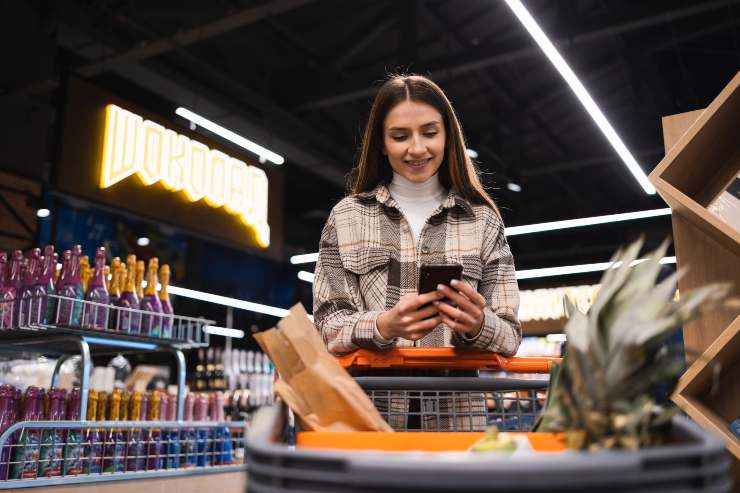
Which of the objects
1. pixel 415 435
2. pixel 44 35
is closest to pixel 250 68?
pixel 44 35

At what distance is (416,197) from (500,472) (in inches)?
51.1

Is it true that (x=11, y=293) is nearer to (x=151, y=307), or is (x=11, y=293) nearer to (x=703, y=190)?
(x=151, y=307)

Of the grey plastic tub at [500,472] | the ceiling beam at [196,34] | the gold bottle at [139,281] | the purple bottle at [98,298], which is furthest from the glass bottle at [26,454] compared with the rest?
the ceiling beam at [196,34]

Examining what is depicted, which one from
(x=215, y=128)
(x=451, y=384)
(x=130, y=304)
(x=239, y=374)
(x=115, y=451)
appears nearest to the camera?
(x=451, y=384)

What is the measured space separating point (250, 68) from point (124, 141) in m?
3.79

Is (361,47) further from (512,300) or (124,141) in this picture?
(512,300)

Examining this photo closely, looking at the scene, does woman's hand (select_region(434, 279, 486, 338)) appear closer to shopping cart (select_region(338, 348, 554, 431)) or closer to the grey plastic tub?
shopping cart (select_region(338, 348, 554, 431))

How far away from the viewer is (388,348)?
1.39 metres

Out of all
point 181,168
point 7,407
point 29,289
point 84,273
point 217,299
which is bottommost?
point 7,407

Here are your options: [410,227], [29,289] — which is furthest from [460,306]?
[29,289]

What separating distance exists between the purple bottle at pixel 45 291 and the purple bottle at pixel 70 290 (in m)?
0.04

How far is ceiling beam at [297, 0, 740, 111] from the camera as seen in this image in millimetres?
6957

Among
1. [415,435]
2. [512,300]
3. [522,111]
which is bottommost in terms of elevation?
[415,435]

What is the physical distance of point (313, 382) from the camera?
1066 mm
